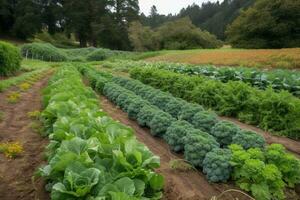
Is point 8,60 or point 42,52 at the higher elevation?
point 8,60

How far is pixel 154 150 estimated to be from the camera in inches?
243

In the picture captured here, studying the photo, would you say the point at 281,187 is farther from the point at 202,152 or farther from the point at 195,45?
the point at 195,45

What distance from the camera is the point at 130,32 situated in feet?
160

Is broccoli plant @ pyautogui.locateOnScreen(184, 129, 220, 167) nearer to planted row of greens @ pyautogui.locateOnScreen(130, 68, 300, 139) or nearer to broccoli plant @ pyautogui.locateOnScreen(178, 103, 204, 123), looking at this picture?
broccoli plant @ pyautogui.locateOnScreen(178, 103, 204, 123)

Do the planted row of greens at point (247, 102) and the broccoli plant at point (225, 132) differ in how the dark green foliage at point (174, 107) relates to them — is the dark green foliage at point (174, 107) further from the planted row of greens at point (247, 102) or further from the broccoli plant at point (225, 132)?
the broccoli plant at point (225, 132)

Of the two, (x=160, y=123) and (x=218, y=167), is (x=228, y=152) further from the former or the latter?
(x=160, y=123)

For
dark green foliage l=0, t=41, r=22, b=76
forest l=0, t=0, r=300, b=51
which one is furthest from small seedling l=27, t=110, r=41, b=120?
forest l=0, t=0, r=300, b=51

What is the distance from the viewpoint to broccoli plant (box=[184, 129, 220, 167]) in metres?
5.12

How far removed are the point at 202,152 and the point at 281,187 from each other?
1253mm

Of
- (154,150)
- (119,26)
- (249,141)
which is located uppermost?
(119,26)

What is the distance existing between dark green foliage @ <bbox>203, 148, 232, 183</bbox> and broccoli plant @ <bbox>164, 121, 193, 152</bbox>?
104cm

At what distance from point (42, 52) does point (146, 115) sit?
30842mm

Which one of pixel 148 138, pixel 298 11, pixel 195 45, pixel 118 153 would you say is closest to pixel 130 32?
pixel 195 45

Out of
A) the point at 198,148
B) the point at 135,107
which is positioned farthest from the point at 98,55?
the point at 198,148
